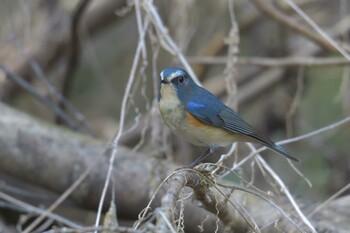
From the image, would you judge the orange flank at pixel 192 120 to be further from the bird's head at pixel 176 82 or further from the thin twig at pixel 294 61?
the thin twig at pixel 294 61

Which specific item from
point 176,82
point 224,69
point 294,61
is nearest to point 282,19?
point 294,61

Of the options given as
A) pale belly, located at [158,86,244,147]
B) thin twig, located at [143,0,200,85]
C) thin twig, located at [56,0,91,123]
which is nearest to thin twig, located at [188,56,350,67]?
thin twig, located at [143,0,200,85]

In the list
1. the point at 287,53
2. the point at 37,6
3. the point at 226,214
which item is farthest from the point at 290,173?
the point at 226,214

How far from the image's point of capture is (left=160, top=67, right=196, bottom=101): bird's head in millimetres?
3500

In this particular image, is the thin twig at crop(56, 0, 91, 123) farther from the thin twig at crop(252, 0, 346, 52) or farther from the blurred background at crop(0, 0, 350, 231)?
the thin twig at crop(252, 0, 346, 52)

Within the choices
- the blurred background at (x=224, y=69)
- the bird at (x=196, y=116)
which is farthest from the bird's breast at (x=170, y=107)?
the blurred background at (x=224, y=69)

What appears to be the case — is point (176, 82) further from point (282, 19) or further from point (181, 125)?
point (282, 19)

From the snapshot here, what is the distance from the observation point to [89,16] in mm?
6586

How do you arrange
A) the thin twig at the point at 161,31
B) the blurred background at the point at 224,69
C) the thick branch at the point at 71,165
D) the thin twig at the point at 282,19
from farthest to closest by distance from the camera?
1. the blurred background at the point at 224,69
2. the thin twig at the point at 282,19
3. the thick branch at the point at 71,165
4. the thin twig at the point at 161,31

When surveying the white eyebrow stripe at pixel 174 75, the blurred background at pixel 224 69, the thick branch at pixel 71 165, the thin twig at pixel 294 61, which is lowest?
the white eyebrow stripe at pixel 174 75

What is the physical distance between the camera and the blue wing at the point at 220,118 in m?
3.60

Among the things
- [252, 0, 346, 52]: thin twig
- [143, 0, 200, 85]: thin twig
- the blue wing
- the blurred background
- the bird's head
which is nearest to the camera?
A: the bird's head

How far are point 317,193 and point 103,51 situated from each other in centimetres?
300

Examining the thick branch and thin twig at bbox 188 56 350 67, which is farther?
thin twig at bbox 188 56 350 67
